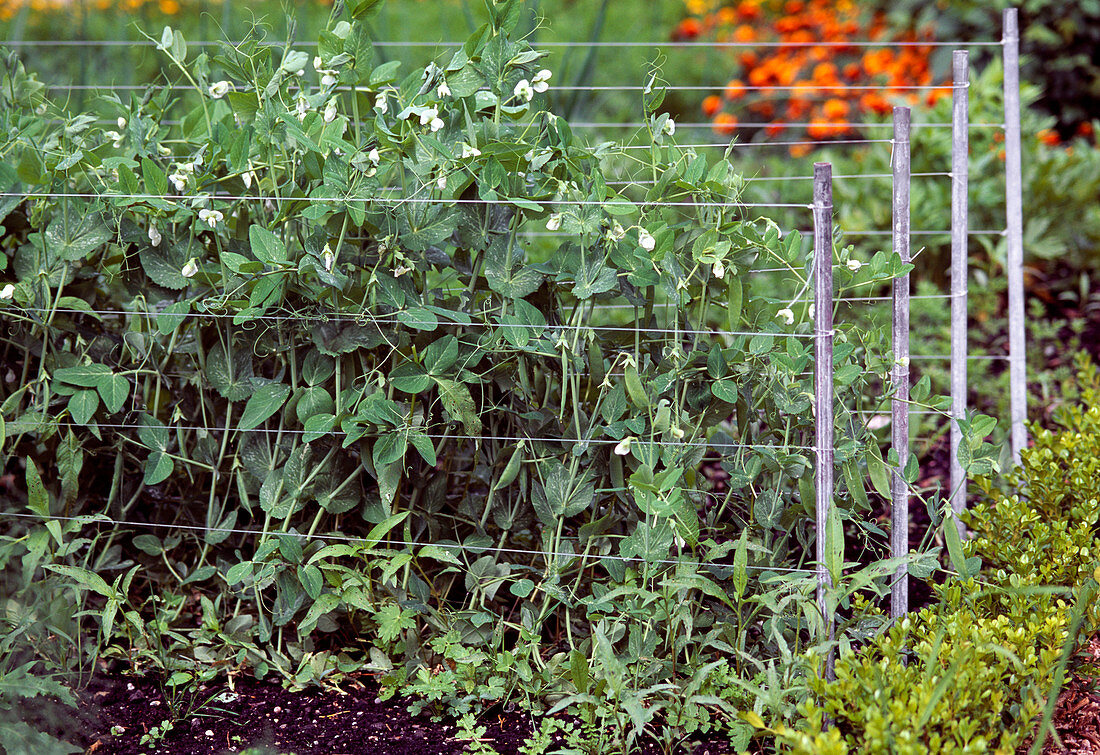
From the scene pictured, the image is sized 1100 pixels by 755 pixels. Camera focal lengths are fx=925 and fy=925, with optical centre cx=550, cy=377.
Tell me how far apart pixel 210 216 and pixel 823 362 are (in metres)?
1.03

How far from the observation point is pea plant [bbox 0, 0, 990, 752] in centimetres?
152

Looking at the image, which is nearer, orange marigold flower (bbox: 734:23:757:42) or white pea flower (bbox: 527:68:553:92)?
white pea flower (bbox: 527:68:553:92)

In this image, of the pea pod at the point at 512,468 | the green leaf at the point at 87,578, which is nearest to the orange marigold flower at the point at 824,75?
the pea pod at the point at 512,468

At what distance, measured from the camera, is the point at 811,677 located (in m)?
1.35

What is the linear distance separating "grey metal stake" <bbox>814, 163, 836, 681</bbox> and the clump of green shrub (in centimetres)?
14

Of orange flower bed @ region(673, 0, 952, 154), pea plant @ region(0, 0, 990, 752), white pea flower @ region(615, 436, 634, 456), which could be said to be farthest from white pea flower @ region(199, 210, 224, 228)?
orange flower bed @ region(673, 0, 952, 154)

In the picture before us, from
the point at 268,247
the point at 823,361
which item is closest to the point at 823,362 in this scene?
the point at 823,361

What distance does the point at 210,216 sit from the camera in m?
1.54

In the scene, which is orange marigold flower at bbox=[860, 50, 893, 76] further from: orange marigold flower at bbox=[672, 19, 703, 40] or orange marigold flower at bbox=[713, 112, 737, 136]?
orange marigold flower at bbox=[672, 19, 703, 40]

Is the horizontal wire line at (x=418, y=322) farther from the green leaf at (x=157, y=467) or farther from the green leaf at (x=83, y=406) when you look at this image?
the green leaf at (x=157, y=467)

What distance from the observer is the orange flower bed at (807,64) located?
13.3 ft

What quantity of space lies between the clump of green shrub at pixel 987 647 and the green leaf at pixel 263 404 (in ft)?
3.18

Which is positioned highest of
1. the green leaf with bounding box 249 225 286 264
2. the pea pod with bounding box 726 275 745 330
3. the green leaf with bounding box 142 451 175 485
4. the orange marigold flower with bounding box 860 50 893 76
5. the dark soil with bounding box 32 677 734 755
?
the orange marigold flower with bounding box 860 50 893 76

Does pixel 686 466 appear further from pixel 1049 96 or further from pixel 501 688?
pixel 1049 96
